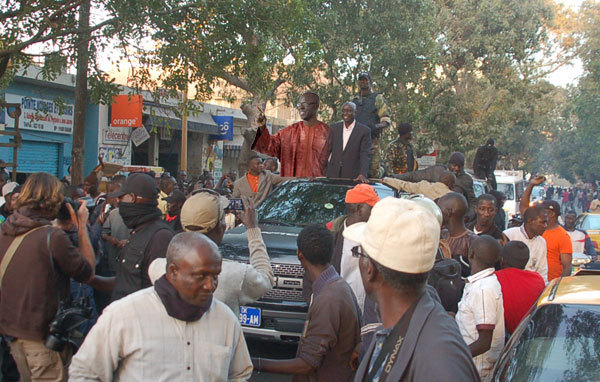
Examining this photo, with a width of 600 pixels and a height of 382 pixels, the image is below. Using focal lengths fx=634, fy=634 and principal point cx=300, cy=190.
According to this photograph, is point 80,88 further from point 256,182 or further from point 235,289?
point 235,289

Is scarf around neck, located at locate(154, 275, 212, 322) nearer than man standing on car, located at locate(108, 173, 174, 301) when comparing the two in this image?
Yes

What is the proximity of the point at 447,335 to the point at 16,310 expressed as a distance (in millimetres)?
2809

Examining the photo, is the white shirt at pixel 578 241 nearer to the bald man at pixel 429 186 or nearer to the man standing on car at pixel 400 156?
the man standing on car at pixel 400 156

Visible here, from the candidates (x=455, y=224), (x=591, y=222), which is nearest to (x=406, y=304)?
(x=455, y=224)

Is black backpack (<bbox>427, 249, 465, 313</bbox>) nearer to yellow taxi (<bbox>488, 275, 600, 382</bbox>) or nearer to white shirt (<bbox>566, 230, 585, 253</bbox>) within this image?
yellow taxi (<bbox>488, 275, 600, 382</bbox>)

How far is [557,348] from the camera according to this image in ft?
11.6

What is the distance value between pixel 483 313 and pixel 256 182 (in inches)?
225

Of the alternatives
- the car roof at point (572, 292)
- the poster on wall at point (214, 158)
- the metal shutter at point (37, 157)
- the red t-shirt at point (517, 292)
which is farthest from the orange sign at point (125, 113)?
the car roof at point (572, 292)

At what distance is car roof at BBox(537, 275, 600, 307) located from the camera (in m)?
3.82

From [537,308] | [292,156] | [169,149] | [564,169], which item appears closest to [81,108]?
[292,156]

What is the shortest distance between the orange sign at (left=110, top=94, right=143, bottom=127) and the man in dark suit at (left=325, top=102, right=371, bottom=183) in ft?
42.4

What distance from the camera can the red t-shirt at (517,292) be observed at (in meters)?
4.61

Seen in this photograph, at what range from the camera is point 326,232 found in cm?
411

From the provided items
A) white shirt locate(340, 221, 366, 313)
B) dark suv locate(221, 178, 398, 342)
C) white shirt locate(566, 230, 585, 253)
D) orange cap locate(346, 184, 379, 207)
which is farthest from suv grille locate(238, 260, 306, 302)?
white shirt locate(566, 230, 585, 253)
